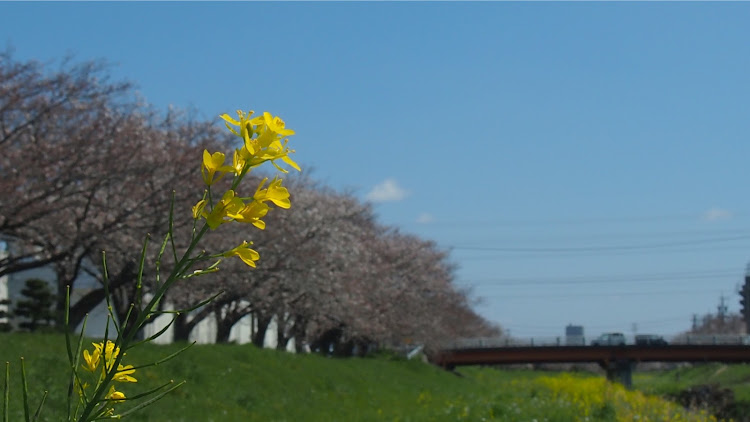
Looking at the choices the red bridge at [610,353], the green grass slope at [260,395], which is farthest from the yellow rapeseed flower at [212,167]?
the red bridge at [610,353]

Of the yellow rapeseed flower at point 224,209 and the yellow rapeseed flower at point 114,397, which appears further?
the yellow rapeseed flower at point 114,397

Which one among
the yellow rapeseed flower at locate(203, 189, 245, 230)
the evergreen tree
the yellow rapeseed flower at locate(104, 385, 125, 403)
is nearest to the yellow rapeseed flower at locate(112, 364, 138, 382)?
the yellow rapeseed flower at locate(104, 385, 125, 403)

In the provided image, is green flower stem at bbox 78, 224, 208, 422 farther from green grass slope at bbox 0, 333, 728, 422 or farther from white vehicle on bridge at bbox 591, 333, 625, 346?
white vehicle on bridge at bbox 591, 333, 625, 346

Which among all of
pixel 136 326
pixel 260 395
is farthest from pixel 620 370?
pixel 136 326

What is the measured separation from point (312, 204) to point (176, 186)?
13.4 m

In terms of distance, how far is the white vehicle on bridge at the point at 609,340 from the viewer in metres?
71.5

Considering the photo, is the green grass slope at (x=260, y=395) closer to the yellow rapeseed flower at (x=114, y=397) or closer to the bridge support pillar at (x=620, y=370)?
the yellow rapeseed flower at (x=114, y=397)

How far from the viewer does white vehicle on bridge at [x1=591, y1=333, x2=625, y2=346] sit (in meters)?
71.5

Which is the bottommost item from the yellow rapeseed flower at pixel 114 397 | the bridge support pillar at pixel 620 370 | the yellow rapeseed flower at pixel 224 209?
the yellow rapeseed flower at pixel 114 397

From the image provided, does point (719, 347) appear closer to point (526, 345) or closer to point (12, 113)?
point (526, 345)

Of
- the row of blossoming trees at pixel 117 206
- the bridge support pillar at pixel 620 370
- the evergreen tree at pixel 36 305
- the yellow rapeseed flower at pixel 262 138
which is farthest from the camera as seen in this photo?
the bridge support pillar at pixel 620 370

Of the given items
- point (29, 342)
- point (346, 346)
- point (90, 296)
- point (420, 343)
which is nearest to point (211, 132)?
point (90, 296)

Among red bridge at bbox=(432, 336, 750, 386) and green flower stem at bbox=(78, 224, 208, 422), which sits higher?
red bridge at bbox=(432, 336, 750, 386)

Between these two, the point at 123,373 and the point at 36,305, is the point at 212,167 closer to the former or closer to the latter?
the point at 123,373
